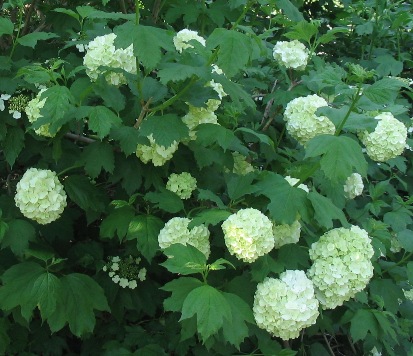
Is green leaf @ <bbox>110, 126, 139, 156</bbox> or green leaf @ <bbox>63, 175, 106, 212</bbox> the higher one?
green leaf @ <bbox>110, 126, 139, 156</bbox>

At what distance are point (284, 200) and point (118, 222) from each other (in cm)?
73

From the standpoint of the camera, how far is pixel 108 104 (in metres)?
2.27

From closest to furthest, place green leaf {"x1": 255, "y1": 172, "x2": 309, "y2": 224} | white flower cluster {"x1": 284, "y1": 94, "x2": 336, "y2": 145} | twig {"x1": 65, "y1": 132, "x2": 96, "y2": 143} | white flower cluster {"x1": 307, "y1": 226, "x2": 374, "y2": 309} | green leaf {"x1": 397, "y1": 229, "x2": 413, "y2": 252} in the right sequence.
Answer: green leaf {"x1": 255, "y1": 172, "x2": 309, "y2": 224}, white flower cluster {"x1": 307, "y1": 226, "x2": 374, "y2": 309}, twig {"x1": 65, "y1": 132, "x2": 96, "y2": 143}, white flower cluster {"x1": 284, "y1": 94, "x2": 336, "y2": 145}, green leaf {"x1": 397, "y1": 229, "x2": 413, "y2": 252}

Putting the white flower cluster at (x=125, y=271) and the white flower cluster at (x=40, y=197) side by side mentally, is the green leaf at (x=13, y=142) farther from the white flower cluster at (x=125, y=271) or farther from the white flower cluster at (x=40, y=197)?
the white flower cluster at (x=125, y=271)

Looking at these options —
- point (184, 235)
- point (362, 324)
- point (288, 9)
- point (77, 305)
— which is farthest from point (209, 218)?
point (288, 9)

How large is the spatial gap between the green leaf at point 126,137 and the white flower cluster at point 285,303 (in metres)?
0.72

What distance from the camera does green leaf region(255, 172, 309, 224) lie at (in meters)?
2.12

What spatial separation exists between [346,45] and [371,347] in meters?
2.80

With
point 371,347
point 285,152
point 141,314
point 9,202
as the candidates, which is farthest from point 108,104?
point 371,347

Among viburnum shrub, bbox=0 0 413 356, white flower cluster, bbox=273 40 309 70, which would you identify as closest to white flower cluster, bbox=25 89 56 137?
viburnum shrub, bbox=0 0 413 356

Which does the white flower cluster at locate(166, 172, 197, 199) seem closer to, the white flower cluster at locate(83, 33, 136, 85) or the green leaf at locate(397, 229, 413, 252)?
the white flower cluster at locate(83, 33, 136, 85)

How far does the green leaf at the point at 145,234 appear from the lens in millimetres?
2395

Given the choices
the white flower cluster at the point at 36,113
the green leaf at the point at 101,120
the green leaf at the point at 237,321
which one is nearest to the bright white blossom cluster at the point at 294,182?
the green leaf at the point at 237,321

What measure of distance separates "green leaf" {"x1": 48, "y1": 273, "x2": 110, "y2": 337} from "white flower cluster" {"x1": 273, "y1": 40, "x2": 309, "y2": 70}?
151 centimetres
